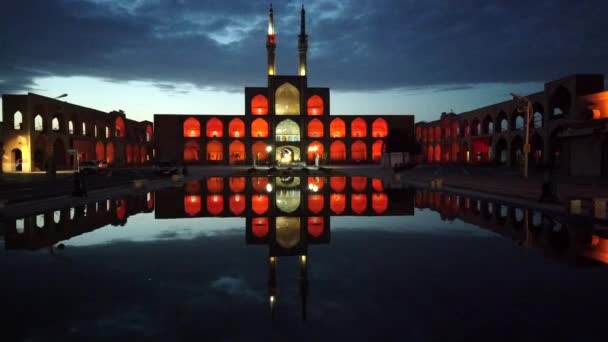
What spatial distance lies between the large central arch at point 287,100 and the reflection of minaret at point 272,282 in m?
54.9

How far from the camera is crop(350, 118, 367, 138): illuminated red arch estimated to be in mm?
61341

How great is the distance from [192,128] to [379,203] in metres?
49.7

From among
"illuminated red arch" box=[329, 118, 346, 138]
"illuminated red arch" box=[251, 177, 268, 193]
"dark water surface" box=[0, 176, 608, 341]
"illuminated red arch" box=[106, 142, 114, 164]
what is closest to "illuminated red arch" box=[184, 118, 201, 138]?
"illuminated red arch" box=[106, 142, 114, 164]

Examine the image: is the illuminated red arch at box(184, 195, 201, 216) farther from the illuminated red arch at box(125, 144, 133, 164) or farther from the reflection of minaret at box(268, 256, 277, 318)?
the illuminated red arch at box(125, 144, 133, 164)

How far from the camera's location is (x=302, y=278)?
227 inches

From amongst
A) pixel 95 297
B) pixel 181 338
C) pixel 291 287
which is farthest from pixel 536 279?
pixel 95 297

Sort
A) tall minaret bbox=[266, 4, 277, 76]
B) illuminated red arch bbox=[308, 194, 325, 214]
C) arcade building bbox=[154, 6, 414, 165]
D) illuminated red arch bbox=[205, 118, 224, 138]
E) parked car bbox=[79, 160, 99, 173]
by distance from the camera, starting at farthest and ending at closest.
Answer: tall minaret bbox=[266, 4, 277, 76] < illuminated red arch bbox=[205, 118, 224, 138] < arcade building bbox=[154, 6, 414, 165] < parked car bbox=[79, 160, 99, 173] < illuminated red arch bbox=[308, 194, 325, 214]

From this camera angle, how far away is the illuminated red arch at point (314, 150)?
59544 mm

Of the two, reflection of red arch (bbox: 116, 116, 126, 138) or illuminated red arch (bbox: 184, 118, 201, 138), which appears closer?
reflection of red arch (bbox: 116, 116, 126, 138)

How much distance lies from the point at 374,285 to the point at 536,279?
229 centimetres

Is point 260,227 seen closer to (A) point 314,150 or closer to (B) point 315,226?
(B) point 315,226

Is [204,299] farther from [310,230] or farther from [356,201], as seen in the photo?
[356,201]

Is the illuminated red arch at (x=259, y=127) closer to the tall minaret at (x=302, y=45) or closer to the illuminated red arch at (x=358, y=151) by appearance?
the tall minaret at (x=302, y=45)

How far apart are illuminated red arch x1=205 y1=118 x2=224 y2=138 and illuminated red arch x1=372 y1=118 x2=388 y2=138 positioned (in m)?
22.1
